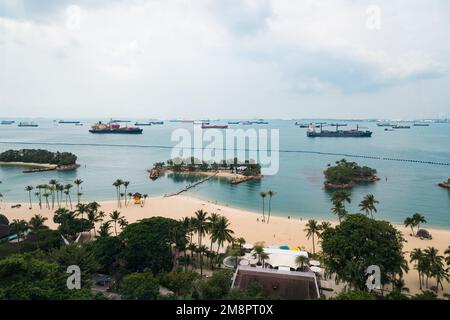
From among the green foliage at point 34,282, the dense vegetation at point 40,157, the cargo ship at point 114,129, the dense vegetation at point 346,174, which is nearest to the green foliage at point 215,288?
the green foliage at point 34,282

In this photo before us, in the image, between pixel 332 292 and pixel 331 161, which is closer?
pixel 332 292

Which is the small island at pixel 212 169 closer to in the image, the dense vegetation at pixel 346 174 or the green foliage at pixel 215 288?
the dense vegetation at pixel 346 174

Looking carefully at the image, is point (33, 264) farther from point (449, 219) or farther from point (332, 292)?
point (449, 219)

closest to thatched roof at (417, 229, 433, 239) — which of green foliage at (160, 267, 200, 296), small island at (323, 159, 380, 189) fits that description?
small island at (323, 159, 380, 189)

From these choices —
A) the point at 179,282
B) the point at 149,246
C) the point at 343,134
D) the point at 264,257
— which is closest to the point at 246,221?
the point at 264,257

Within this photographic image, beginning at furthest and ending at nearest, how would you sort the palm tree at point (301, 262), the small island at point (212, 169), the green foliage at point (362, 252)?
1. the small island at point (212, 169)
2. the palm tree at point (301, 262)
3. the green foliage at point (362, 252)

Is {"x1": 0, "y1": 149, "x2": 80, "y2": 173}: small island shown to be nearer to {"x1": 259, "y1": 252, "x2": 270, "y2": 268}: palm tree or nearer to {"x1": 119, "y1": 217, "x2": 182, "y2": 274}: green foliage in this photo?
{"x1": 119, "y1": 217, "x2": 182, "y2": 274}: green foliage

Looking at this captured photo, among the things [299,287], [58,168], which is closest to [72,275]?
[299,287]
